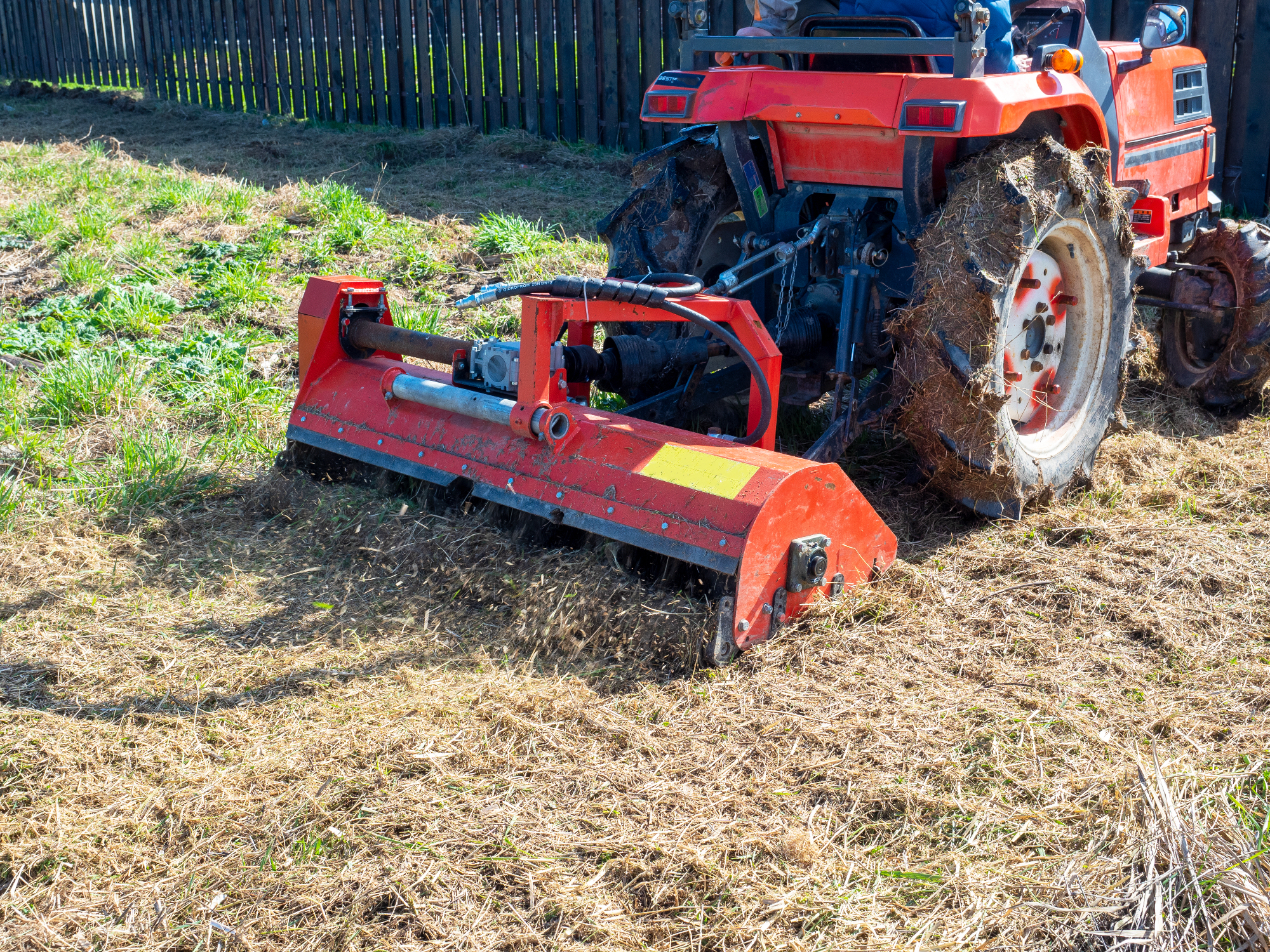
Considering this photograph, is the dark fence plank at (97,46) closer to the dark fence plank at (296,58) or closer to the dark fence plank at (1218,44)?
the dark fence plank at (296,58)

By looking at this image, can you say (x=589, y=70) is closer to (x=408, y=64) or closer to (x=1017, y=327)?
(x=408, y=64)

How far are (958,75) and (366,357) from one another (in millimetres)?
2261

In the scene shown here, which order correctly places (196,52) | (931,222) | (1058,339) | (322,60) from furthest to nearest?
1. (196,52)
2. (322,60)
3. (1058,339)
4. (931,222)

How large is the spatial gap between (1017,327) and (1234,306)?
1718 mm

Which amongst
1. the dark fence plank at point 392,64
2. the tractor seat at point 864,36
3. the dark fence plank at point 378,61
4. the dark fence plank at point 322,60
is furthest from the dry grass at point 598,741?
the dark fence plank at point 322,60

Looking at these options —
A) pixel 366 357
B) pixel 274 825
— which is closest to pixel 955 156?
pixel 366 357

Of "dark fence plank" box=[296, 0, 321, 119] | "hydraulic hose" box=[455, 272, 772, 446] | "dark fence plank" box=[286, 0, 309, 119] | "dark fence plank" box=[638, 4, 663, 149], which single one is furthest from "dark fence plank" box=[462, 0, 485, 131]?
"hydraulic hose" box=[455, 272, 772, 446]

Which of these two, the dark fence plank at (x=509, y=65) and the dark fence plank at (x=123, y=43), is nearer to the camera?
the dark fence plank at (x=509, y=65)

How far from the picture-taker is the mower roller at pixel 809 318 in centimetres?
340

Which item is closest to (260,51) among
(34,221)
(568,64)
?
→ (568,64)

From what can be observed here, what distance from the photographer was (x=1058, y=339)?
424 cm

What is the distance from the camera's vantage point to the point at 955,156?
395 cm

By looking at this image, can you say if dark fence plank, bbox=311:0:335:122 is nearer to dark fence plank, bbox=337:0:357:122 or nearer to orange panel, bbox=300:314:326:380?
dark fence plank, bbox=337:0:357:122

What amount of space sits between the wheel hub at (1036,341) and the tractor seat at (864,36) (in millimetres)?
759
